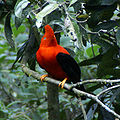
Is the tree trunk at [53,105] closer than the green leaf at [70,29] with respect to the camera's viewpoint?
No

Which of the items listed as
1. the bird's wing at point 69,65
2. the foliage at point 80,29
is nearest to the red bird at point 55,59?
the bird's wing at point 69,65

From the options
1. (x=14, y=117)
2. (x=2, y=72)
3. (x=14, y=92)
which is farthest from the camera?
(x=14, y=92)

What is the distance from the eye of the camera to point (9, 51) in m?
4.12

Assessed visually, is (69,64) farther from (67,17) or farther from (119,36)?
(67,17)

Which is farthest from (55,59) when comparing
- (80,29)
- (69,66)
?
(80,29)

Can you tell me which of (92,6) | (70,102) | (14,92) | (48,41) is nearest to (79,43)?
(92,6)

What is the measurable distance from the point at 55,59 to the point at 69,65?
5.5 inches

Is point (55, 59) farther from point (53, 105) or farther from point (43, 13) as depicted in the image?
point (43, 13)

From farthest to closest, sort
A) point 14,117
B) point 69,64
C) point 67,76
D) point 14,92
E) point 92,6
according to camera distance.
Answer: point 14,92 < point 14,117 < point 67,76 < point 69,64 < point 92,6

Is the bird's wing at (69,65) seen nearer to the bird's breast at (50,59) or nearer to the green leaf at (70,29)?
the bird's breast at (50,59)

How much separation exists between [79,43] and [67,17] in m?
0.18

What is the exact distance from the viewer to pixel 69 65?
217cm

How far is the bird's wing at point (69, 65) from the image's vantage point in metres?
2.10

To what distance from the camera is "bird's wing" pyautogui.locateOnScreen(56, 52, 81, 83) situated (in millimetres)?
2105
